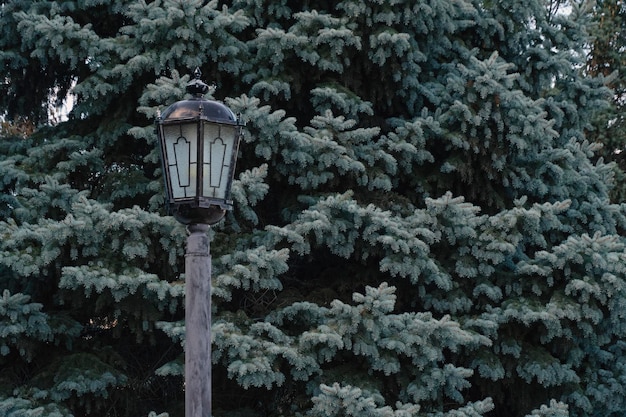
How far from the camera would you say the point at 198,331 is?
152 inches

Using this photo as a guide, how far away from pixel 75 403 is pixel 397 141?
3.52 meters

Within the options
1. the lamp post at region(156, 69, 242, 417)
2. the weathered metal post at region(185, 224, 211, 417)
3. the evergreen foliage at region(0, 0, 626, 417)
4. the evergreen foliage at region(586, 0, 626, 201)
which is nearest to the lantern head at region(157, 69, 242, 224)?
the lamp post at region(156, 69, 242, 417)

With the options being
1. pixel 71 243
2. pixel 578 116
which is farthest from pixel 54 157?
pixel 578 116

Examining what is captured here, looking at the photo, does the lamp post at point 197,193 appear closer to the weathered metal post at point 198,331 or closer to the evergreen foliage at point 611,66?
the weathered metal post at point 198,331

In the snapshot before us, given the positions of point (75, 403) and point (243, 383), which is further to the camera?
point (75, 403)

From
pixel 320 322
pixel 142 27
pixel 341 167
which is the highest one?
pixel 142 27

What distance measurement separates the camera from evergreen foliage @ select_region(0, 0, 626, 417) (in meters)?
6.81

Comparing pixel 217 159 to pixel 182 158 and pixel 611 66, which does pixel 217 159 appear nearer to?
pixel 182 158

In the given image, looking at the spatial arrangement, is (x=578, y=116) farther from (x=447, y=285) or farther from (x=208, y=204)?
(x=208, y=204)

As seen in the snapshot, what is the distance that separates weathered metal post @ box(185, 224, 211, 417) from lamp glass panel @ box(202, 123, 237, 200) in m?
0.22

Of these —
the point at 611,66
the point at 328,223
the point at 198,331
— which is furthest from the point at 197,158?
the point at 611,66

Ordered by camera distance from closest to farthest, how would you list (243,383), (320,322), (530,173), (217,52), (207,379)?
(207,379), (243,383), (320,322), (217,52), (530,173)

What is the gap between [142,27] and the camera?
24.2 ft

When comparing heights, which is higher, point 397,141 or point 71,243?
point 397,141
